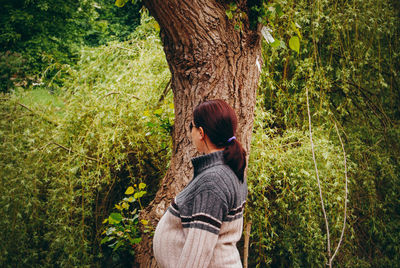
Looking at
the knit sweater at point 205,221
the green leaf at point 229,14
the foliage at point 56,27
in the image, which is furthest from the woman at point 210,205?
the foliage at point 56,27

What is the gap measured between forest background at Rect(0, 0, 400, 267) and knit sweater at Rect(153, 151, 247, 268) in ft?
1.87

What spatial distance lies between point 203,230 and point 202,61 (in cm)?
83

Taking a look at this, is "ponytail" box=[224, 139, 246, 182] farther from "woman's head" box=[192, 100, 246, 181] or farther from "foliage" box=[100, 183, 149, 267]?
"foliage" box=[100, 183, 149, 267]

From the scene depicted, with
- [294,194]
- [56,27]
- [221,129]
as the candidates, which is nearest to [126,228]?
[221,129]

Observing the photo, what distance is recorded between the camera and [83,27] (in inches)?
235

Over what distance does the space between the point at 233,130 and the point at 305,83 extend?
182cm

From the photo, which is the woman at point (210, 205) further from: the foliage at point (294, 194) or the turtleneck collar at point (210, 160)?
the foliage at point (294, 194)

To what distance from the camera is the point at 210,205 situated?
92 cm

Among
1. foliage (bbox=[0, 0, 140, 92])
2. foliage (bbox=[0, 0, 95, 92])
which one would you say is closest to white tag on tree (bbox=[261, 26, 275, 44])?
foliage (bbox=[0, 0, 140, 92])

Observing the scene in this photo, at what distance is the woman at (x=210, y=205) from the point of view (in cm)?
92

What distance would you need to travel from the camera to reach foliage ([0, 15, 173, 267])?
2062 millimetres

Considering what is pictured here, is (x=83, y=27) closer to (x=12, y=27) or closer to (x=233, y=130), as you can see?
(x=12, y=27)

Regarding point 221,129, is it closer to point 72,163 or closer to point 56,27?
point 72,163

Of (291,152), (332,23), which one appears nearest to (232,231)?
(291,152)
